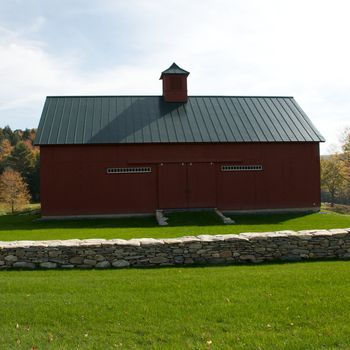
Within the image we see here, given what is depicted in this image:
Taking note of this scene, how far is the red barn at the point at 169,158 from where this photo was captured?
80.0ft

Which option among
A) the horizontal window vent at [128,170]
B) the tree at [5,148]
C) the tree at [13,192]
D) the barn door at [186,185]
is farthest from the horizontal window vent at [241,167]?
the tree at [5,148]

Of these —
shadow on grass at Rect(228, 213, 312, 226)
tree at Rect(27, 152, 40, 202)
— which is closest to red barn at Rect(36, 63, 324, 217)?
shadow on grass at Rect(228, 213, 312, 226)

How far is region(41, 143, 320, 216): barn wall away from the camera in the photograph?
24328 mm

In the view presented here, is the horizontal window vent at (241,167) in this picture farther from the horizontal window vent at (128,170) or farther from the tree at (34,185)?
the tree at (34,185)

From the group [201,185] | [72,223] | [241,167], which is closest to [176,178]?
[201,185]

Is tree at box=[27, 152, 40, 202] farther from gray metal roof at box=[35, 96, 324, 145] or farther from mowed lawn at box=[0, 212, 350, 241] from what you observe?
mowed lawn at box=[0, 212, 350, 241]

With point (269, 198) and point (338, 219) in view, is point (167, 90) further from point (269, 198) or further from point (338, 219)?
point (338, 219)

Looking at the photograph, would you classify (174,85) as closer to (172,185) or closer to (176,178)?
(176,178)

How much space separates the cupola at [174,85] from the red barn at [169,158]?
0.96m

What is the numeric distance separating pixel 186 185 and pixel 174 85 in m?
7.88

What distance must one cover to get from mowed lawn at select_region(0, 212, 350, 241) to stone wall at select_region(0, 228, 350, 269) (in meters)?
5.17

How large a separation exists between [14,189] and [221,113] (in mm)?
31282

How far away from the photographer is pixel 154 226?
2077cm

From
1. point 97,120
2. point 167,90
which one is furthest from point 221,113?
point 97,120
